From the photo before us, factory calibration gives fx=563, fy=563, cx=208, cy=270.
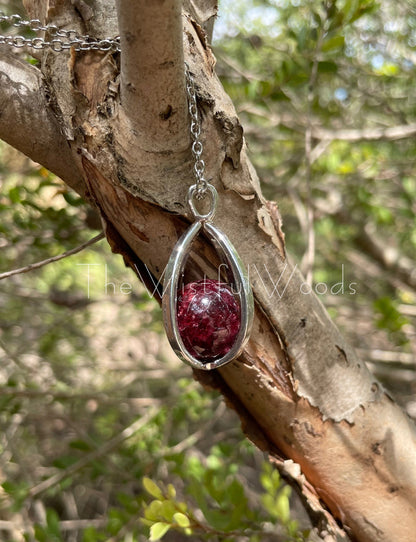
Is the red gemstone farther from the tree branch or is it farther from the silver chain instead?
the tree branch

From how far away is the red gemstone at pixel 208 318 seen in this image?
37.4 inches

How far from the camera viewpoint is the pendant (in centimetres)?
90

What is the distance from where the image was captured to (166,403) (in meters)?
2.13

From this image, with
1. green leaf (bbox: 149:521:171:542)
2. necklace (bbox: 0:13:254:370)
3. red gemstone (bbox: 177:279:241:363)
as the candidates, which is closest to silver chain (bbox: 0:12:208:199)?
necklace (bbox: 0:13:254:370)

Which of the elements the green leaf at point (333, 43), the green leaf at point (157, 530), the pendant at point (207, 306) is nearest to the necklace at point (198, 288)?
the pendant at point (207, 306)

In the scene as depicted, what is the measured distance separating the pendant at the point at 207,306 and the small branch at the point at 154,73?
10 cm

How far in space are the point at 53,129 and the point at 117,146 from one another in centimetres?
15

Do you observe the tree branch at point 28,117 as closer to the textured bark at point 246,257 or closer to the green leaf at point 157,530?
the textured bark at point 246,257

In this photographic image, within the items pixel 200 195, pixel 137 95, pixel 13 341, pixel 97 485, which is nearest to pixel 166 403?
pixel 97 485

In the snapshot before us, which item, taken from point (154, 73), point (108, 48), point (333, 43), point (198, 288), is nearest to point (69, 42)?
point (108, 48)

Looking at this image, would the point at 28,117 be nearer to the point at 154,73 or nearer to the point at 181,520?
the point at 154,73

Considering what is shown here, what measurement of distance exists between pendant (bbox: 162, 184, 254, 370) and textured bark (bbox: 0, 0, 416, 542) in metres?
0.03

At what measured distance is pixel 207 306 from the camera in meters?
0.95

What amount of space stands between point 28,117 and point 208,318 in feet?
1.47
